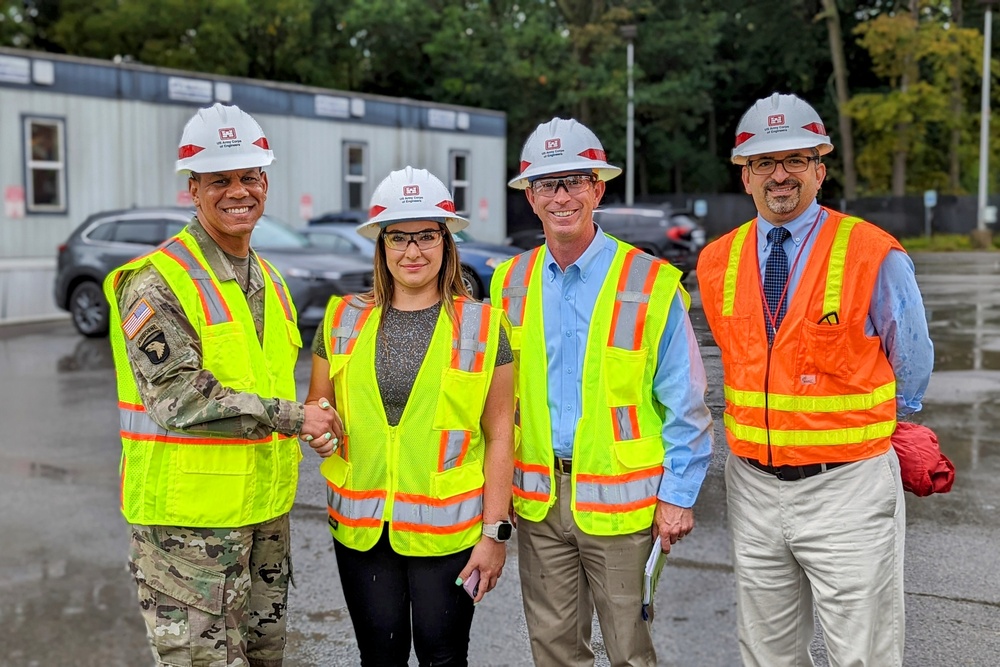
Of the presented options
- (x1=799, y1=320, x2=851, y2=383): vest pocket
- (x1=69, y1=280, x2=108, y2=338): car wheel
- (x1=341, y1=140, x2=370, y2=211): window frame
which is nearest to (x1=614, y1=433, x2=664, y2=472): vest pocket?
(x1=799, y1=320, x2=851, y2=383): vest pocket

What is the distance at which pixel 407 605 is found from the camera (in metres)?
3.13

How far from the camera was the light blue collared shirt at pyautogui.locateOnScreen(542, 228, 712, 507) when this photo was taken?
311 cm

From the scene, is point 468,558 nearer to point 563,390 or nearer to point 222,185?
point 563,390

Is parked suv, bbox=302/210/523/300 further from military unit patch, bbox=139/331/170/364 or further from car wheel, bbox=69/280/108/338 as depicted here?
military unit patch, bbox=139/331/170/364

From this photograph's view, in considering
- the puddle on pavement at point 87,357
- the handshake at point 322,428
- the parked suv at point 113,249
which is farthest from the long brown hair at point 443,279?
the parked suv at point 113,249

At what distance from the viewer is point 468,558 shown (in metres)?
3.10

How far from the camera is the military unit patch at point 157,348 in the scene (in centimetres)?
291

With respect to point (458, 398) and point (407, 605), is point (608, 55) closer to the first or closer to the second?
point (458, 398)

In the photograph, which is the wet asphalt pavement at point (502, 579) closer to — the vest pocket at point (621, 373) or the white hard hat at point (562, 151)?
the vest pocket at point (621, 373)

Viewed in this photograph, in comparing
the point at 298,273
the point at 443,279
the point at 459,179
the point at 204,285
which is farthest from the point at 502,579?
the point at 459,179

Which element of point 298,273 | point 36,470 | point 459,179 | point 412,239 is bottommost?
point 36,470

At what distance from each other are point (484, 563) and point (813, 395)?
109cm

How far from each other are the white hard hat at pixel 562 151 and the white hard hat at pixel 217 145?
82 cm

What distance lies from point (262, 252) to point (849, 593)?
11.1m
